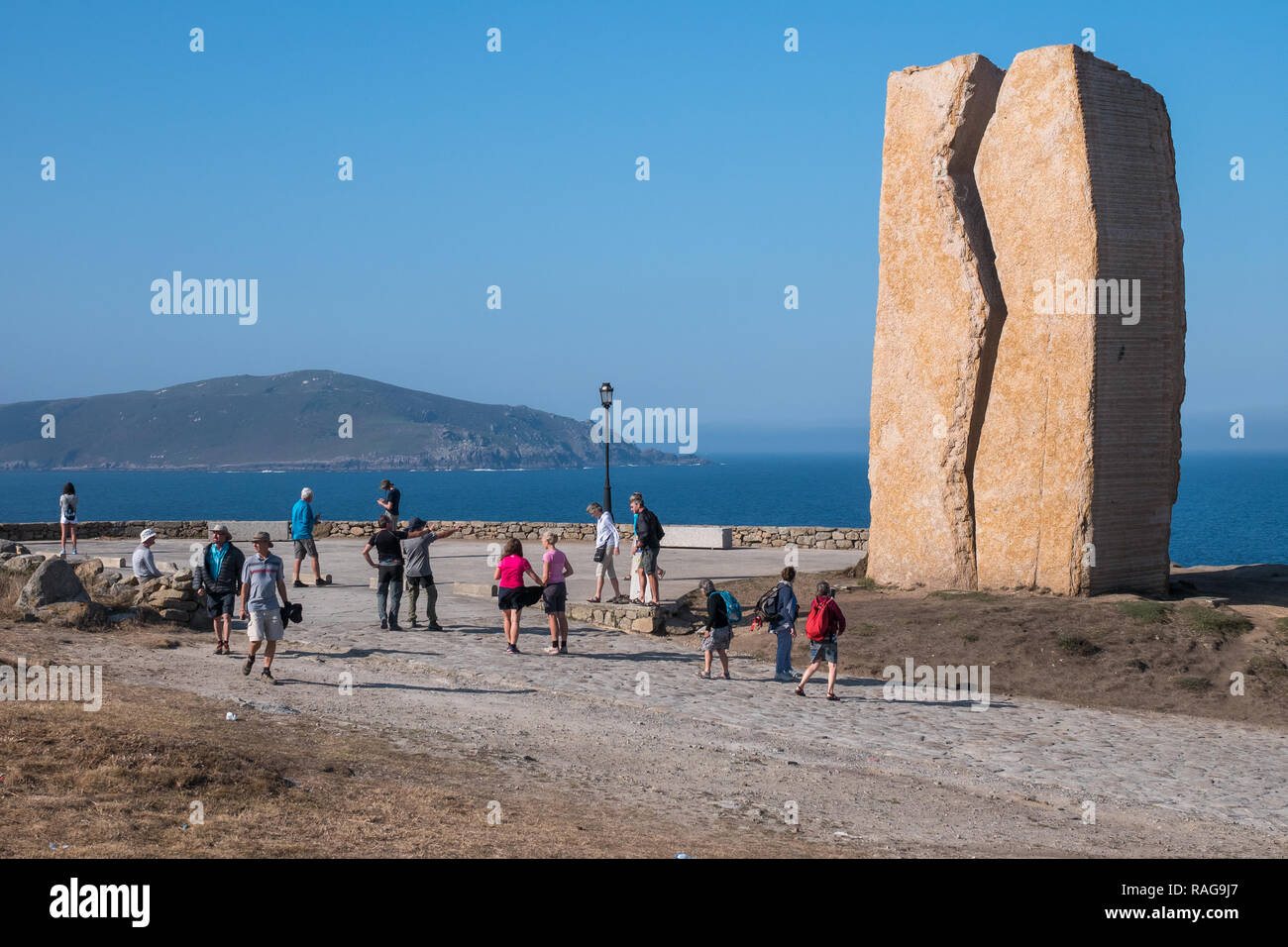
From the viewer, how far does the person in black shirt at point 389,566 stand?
55.2 ft

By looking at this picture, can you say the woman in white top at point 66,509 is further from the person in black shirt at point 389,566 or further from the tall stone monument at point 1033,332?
the tall stone monument at point 1033,332

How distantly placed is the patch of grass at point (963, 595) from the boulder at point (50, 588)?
12.8 meters

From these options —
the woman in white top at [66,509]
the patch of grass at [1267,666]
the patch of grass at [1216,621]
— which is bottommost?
the patch of grass at [1267,666]

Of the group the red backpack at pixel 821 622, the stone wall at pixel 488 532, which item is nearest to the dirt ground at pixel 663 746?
the red backpack at pixel 821 622

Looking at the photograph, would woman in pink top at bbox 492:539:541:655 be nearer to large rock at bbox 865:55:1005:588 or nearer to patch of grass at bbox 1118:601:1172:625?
large rock at bbox 865:55:1005:588

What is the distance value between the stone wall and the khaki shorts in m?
18.5

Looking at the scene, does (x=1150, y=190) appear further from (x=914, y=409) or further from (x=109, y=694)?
(x=109, y=694)

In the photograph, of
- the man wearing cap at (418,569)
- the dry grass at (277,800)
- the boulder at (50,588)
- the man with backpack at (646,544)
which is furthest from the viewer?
the man with backpack at (646,544)

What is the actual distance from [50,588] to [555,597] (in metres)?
7.54

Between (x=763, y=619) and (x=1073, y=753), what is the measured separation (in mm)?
4177

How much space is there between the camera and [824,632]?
1402 cm

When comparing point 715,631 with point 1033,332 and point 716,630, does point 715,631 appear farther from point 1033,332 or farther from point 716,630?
point 1033,332

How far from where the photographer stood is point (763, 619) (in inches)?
577
